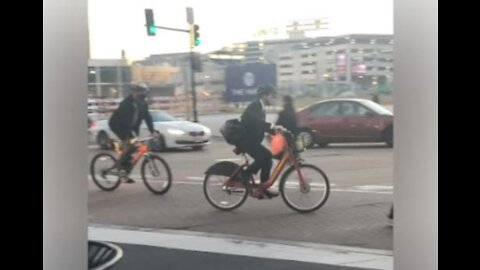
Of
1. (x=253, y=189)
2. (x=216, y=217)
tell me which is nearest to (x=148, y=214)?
(x=216, y=217)

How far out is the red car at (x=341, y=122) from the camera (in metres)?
3.75

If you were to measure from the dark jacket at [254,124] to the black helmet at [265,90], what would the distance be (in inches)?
2.8

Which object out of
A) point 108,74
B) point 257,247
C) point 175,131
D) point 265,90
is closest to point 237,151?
point 175,131

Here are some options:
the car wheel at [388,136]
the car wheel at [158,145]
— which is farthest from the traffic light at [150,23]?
the car wheel at [388,136]

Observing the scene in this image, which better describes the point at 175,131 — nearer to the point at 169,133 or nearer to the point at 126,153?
the point at 169,133

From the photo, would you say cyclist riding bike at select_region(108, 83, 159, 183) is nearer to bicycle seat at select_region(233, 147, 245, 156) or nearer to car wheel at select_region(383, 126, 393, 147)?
bicycle seat at select_region(233, 147, 245, 156)

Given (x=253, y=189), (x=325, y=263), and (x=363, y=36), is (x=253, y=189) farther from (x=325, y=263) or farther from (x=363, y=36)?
Result: (x=363, y=36)

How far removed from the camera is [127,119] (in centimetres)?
411

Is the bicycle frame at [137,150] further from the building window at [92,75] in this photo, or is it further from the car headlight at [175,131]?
the building window at [92,75]

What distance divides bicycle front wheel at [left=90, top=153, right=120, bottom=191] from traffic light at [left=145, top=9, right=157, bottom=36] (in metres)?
0.89
